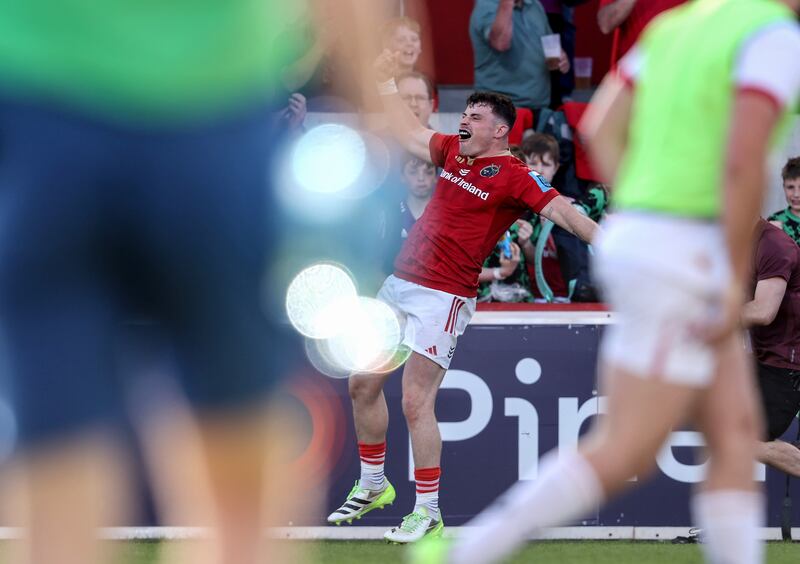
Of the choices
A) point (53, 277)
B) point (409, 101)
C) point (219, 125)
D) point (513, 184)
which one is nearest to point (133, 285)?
point (53, 277)

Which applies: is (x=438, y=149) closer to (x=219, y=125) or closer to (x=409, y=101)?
(x=409, y=101)

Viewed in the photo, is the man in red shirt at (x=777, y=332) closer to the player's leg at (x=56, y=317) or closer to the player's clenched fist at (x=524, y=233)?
the player's clenched fist at (x=524, y=233)

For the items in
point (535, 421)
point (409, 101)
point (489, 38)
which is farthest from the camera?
point (489, 38)

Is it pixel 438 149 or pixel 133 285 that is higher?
pixel 438 149

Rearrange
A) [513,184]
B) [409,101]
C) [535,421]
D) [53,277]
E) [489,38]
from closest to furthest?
1. [53,277]
2. [513,184]
3. [535,421]
4. [409,101]
5. [489,38]

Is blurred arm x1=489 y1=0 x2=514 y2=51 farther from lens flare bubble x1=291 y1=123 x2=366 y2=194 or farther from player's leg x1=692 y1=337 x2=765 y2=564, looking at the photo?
player's leg x1=692 y1=337 x2=765 y2=564

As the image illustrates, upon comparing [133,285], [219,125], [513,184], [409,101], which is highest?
[409,101]

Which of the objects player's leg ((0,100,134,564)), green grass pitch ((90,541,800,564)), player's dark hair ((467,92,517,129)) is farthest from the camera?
player's dark hair ((467,92,517,129))

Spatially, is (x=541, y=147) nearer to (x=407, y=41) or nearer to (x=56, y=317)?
(x=407, y=41)

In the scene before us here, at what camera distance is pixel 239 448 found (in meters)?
1.91

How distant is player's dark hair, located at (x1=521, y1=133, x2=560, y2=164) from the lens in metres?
8.39

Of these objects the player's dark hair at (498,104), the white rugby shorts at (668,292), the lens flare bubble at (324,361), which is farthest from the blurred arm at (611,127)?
the lens flare bubble at (324,361)

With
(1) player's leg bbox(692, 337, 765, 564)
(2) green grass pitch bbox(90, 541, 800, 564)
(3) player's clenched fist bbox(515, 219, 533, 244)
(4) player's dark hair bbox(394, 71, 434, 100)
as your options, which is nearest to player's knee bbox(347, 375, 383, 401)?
(2) green grass pitch bbox(90, 541, 800, 564)

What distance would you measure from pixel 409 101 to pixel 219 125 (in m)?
6.45
